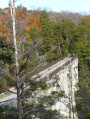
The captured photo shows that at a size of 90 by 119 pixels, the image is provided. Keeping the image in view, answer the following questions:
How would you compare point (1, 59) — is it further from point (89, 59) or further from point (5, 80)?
point (89, 59)

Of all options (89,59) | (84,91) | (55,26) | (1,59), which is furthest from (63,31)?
(1,59)

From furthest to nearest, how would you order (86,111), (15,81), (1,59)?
(86,111) → (1,59) → (15,81)

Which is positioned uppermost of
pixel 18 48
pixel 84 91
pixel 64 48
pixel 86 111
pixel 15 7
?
pixel 15 7

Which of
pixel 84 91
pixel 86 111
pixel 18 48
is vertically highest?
pixel 18 48

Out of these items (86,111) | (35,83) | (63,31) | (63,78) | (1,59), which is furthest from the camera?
(63,31)

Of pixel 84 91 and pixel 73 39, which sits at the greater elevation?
pixel 73 39

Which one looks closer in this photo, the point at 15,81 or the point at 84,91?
the point at 15,81

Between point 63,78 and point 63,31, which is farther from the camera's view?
point 63,31

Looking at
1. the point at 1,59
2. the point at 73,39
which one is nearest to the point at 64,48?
the point at 73,39

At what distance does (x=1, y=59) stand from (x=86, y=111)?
8.70 m

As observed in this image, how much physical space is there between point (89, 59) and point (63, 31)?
25.9 ft

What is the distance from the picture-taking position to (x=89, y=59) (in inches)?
870

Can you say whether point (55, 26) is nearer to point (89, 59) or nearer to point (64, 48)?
point (64, 48)

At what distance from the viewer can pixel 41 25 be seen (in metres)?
29.0
